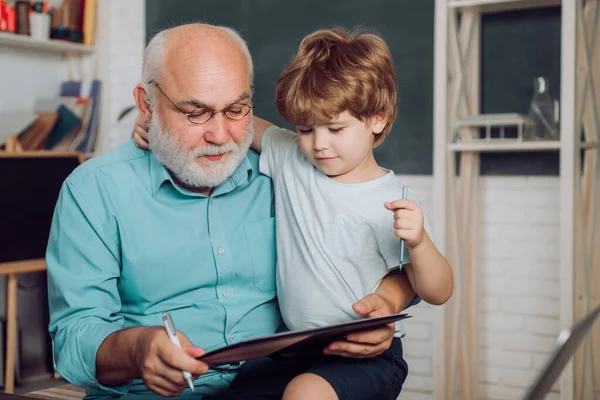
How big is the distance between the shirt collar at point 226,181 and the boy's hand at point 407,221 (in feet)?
1.60

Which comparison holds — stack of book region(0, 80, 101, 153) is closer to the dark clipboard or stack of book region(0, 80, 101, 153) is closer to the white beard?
the white beard

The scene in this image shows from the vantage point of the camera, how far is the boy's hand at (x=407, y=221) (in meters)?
1.58

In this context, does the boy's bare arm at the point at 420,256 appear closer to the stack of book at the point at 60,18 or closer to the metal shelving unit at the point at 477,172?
the metal shelving unit at the point at 477,172

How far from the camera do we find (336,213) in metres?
1.83

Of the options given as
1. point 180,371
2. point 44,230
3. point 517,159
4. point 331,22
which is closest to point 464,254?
point 517,159

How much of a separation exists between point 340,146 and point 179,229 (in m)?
0.42

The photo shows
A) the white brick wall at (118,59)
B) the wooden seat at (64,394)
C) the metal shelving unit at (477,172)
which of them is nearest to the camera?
the wooden seat at (64,394)

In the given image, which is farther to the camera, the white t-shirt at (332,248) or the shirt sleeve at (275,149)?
the shirt sleeve at (275,149)

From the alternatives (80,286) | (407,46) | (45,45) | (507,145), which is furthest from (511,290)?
(45,45)

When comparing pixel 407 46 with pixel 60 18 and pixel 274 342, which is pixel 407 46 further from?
pixel 274 342

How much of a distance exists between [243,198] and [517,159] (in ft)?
6.55

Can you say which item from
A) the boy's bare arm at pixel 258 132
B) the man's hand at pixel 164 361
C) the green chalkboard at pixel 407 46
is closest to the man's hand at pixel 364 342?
the man's hand at pixel 164 361

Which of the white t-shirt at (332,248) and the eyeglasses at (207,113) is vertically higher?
the eyeglasses at (207,113)

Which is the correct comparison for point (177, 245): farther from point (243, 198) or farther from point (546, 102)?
point (546, 102)
